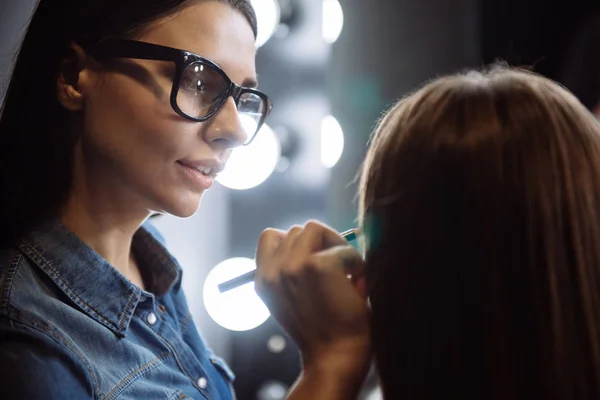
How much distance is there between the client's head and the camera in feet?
1.74

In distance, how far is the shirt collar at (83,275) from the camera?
72 cm

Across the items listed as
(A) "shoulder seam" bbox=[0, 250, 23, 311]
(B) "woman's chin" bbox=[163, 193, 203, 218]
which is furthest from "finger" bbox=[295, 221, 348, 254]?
(A) "shoulder seam" bbox=[0, 250, 23, 311]

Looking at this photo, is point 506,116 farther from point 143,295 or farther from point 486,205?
point 143,295

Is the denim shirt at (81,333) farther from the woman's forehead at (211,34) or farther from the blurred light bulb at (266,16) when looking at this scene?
the blurred light bulb at (266,16)

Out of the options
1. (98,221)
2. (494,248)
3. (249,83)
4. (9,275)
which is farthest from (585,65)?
(9,275)

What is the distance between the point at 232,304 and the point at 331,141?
1.75 feet

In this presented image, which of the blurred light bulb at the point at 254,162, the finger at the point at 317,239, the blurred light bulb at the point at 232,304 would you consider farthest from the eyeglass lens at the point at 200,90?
the blurred light bulb at the point at 232,304

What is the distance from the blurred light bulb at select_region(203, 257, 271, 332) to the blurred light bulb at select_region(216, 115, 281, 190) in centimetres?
23

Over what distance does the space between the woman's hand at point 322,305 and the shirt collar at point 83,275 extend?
219mm

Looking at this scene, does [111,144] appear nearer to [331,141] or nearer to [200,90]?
[200,90]

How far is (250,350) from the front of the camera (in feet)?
5.77

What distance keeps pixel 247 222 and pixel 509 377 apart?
1296 millimetres

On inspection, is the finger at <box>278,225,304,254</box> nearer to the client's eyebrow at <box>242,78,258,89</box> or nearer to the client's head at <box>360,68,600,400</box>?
the client's head at <box>360,68,600,400</box>

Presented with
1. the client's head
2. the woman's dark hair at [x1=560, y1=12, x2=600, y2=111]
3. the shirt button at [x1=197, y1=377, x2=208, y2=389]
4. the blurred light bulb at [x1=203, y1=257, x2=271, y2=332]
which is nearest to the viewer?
the client's head
